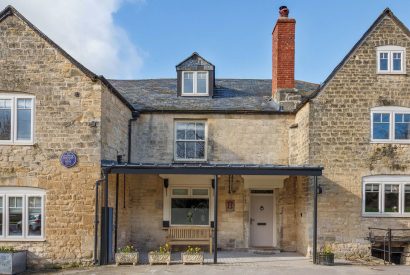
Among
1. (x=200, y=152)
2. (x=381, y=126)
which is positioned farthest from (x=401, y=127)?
(x=200, y=152)

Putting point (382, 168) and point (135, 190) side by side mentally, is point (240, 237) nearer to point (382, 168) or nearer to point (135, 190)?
point (135, 190)

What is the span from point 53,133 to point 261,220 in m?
8.62

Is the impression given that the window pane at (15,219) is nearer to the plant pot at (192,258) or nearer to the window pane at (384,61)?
the plant pot at (192,258)

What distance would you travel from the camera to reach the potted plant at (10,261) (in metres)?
13.0

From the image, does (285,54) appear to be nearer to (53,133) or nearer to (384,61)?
(384,61)

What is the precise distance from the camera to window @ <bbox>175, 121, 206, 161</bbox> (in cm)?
1841

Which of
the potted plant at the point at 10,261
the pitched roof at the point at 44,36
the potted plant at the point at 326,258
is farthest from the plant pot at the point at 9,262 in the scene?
the potted plant at the point at 326,258

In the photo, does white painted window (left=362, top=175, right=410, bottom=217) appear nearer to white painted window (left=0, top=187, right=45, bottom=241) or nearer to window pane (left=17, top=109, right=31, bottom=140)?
white painted window (left=0, top=187, right=45, bottom=241)

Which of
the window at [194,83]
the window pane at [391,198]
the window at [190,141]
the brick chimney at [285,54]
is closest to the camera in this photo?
the window pane at [391,198]

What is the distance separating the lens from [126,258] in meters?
14.2

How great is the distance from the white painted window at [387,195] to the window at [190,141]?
6.25 meters

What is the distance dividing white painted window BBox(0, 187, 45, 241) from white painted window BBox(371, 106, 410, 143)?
11.0m

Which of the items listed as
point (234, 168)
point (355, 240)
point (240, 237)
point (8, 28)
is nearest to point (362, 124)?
point (355, 240)

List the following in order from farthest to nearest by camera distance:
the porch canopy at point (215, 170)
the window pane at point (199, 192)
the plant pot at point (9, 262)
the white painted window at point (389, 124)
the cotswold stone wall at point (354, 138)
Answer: the window pane at point (199, 192), the white painted window at point (389, 124), the cotswold stone wall at point (354, 138), the porch canopy at point (215, 170), the plant pot at point (9, 262)
